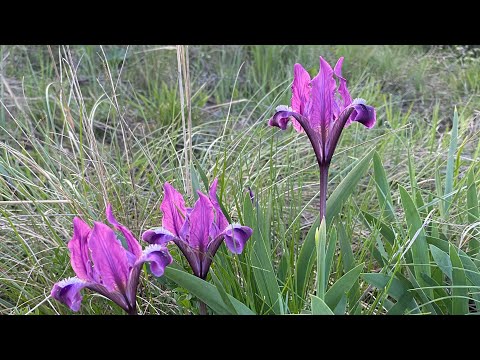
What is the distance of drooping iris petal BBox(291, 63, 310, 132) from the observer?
1.32 metres

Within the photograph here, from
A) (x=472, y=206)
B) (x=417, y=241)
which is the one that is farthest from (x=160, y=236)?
(x=472, y=206)

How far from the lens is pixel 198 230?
1216 millimetres

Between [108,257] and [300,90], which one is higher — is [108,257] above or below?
below

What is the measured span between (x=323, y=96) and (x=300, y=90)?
5cm

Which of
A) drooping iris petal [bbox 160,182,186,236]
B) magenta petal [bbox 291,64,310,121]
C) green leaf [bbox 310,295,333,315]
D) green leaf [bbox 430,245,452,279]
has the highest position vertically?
magenta petal [bbox 291,64,310,121]

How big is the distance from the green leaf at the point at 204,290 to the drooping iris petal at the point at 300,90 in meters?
0.38

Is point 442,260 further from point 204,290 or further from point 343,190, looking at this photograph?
point 204,290

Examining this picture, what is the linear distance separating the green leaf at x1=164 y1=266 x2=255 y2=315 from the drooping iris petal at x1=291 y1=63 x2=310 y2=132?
0.38m

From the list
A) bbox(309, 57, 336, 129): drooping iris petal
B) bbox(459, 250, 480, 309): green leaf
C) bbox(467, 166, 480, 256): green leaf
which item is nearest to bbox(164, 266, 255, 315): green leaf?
bbox(309, 57, 336, 129): drooping iris petal

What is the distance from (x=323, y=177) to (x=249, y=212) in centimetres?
16

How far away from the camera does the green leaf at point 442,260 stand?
4.55 ft

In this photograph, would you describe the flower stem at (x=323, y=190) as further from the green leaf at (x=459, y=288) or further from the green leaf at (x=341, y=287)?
the green leaf at (x=459, y=288)

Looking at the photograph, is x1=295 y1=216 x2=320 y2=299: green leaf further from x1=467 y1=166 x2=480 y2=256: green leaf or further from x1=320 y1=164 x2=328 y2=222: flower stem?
x1=467 y1=166 x2=480 y2=256: green leaf
